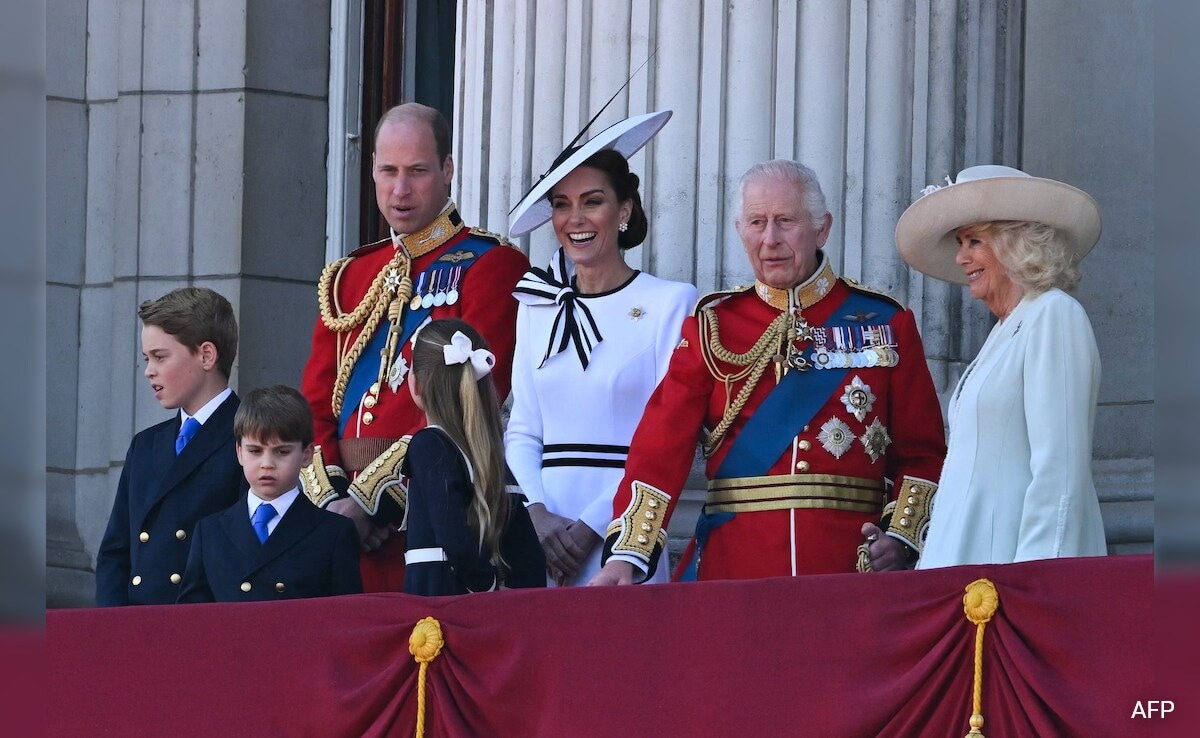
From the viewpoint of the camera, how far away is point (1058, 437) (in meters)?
3.81

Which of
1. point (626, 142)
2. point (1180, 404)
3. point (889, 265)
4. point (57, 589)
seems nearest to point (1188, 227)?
point (1180, 404)

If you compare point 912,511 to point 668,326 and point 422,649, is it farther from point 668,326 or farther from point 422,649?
point 422,649

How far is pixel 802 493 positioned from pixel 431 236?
1.33 meters

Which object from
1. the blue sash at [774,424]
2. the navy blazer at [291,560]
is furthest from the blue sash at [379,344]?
the blue sash at [774,424]

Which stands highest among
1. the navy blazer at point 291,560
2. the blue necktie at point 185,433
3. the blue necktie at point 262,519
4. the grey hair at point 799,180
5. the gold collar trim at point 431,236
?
the grey hair at point 799,180

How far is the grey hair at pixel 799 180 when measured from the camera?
4.64m

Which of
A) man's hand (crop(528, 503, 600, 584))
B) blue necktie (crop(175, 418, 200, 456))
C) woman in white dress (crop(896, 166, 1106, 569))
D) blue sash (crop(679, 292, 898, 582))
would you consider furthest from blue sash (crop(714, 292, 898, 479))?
blue necktie (crop(175, 418, 200, 456))

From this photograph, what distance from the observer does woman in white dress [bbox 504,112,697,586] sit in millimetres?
4895

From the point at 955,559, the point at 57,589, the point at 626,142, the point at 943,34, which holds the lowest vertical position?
the point at 57,589

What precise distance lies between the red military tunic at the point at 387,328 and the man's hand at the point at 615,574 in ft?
2.37

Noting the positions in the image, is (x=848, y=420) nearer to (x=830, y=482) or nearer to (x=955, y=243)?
(x=830, y=482)

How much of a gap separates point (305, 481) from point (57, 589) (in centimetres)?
313

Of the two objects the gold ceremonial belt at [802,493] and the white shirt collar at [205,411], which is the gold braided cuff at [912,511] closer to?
the gold ceremonial belt at [802,493]

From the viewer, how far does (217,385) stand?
5148mm
